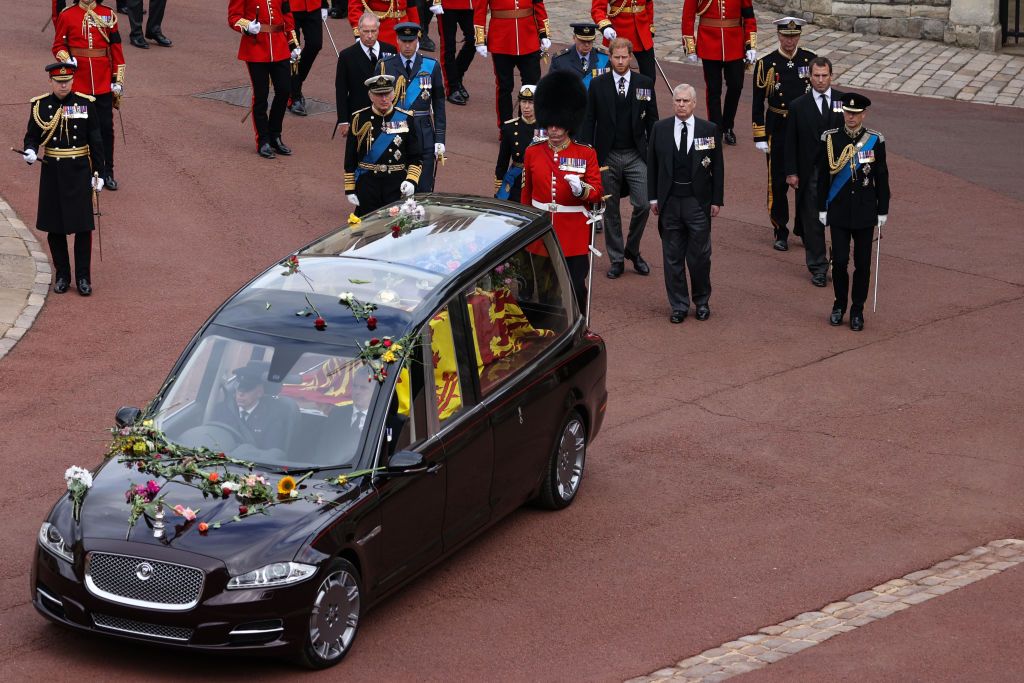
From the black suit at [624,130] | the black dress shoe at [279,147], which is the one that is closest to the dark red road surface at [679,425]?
the black dress shoe at [279,147]

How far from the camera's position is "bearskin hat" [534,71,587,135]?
13266mm

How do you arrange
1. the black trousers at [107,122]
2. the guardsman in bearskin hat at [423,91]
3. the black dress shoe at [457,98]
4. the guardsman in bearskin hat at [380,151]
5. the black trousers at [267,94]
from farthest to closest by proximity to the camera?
the black dress shoe at [457,98]
the black trousers at [267,94]
the black trousers at [107,122]
the guardsman in bearskin hat at [423,91]
the guardsman in bearskin hat at [380,151]

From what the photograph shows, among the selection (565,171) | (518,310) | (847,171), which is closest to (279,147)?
(565,171)

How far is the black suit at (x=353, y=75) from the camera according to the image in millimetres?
16312

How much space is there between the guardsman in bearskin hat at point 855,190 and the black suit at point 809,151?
1.04m

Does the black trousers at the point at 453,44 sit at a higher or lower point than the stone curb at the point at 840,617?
higher

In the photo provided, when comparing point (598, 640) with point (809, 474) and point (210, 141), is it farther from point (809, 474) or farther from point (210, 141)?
point (210, 141)

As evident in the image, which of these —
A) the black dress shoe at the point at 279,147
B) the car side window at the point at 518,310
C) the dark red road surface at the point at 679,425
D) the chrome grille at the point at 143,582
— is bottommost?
the dark red road surface at the point at 679,425

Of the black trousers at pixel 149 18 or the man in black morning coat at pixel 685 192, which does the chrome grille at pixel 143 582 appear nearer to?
the man in black morning coat at pixel 685 192

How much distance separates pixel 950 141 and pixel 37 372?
12356 mm

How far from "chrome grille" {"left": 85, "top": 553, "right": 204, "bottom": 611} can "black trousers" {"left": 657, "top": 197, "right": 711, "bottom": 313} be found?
737 cm

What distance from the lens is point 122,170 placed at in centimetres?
1770

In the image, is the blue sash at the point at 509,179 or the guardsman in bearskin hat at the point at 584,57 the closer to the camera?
the blue sash at the point at 509,179

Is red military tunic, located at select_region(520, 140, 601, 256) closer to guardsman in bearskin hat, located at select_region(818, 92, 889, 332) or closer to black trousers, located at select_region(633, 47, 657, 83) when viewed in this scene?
guardsman in bearskin hat, located at select_region(818, 92, 889, 332)
